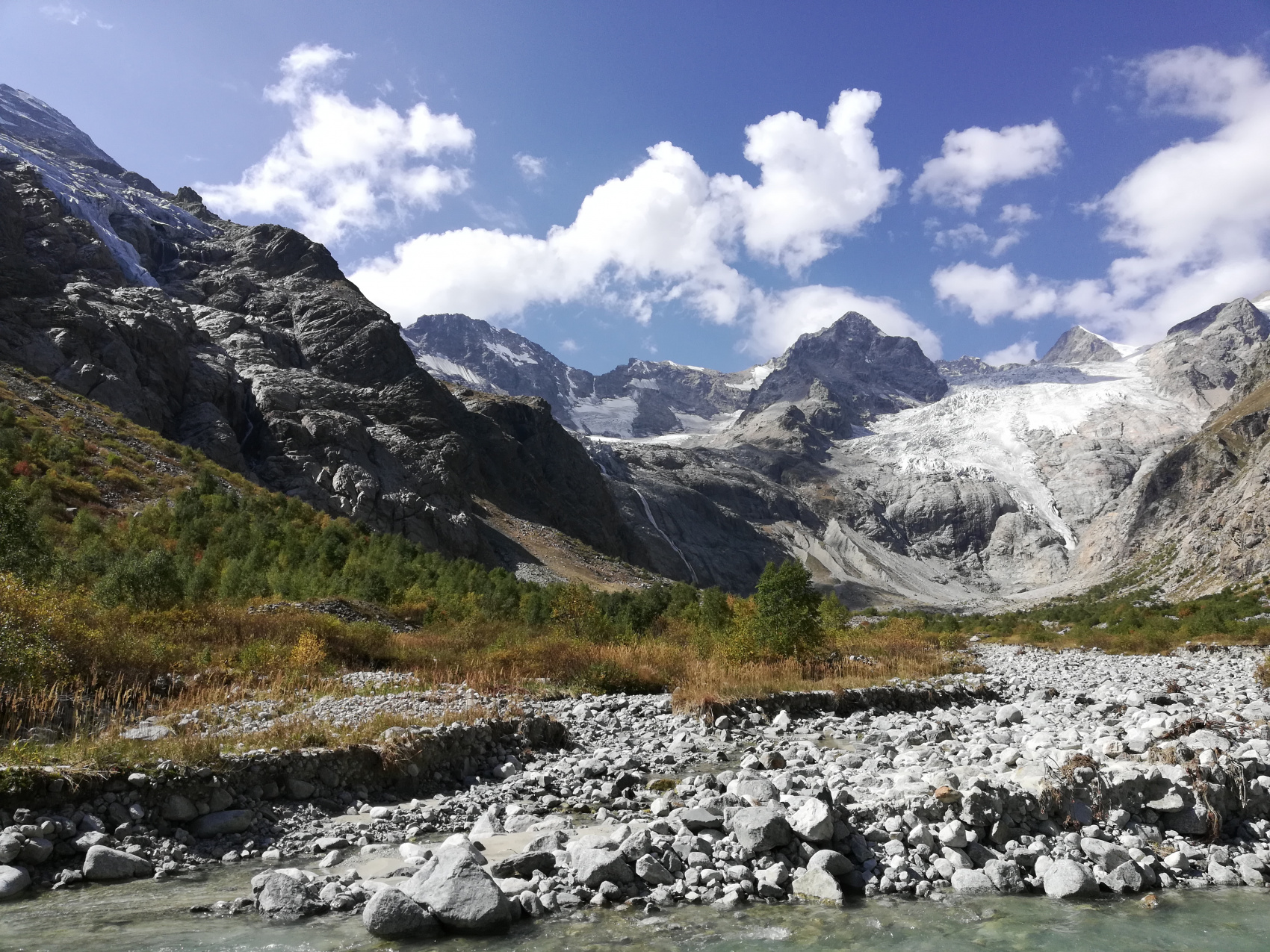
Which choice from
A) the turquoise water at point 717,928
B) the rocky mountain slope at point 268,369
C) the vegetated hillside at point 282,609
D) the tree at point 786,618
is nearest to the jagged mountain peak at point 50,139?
the rocky mountain slope at point 268,369

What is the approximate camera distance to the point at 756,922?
7.33 m

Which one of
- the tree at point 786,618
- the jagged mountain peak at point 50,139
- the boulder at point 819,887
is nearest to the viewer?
the boulder at point 819,887

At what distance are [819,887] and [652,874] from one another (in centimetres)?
177

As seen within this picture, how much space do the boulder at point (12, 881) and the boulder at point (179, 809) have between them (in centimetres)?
169

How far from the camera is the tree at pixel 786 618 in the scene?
2697 centimetres

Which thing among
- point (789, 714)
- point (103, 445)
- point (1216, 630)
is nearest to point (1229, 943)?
point (789, 714)

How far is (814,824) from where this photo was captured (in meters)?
8.44

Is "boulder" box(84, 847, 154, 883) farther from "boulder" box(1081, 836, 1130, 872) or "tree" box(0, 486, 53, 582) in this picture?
"tree" box(0, 486, 53, 582)

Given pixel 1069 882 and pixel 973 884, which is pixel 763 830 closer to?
pixel 973 884

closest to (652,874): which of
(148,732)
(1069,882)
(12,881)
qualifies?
(1069,882)

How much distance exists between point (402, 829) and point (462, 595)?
28390 mm

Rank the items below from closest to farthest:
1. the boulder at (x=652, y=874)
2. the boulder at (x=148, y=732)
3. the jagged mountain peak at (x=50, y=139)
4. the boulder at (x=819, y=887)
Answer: the boulder at (x=819, y=887)
the boulder at (x=652, y=874)
the boulder at (x=148, y=732)
the jagged mountain peak at (x=50, y=139)

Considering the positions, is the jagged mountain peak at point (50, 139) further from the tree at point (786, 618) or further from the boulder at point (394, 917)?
the boulder at point (394, 917)

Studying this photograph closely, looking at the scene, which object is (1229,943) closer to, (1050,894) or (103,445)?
(1050,894)
